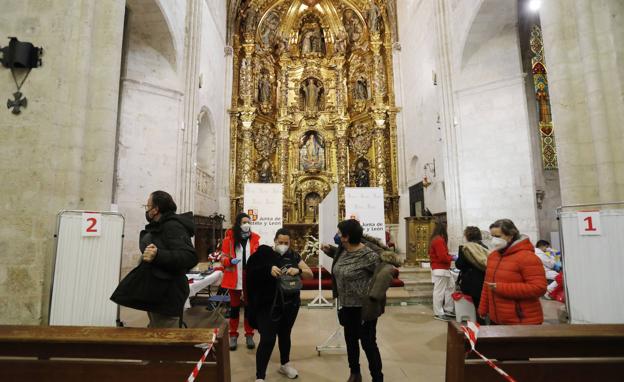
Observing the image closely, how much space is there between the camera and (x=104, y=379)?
1795 millimetres

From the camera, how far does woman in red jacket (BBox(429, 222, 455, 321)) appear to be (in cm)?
533

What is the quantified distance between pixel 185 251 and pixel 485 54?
8717 millimetres

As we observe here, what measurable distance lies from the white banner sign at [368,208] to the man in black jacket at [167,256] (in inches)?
190

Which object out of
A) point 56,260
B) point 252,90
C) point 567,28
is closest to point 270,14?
point 252,90

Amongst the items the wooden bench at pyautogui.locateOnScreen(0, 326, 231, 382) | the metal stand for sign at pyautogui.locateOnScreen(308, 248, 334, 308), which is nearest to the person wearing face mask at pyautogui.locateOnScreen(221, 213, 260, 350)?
the metal stand for sign at pyautogui.locateOnScreen(308, 248, 334, 308)

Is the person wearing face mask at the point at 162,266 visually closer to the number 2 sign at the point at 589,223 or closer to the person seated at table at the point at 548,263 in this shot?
the number 2 sign at the point at 589,223

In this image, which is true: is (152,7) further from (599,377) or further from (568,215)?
(599,377)

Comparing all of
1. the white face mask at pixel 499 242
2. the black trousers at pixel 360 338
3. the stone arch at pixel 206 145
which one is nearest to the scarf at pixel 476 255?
the white face mask at pixel 499 242

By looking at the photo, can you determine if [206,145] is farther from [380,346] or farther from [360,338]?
[360,338]

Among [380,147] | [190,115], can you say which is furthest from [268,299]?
[380,147]

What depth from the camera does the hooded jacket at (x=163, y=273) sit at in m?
2.19

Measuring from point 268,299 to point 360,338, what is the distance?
0.80 metres

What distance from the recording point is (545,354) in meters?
1.89

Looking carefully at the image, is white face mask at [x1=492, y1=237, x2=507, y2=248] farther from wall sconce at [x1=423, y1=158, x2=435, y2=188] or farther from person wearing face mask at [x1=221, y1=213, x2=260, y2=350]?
wall sconce at [x1=423, y1=158, x2=435, y2=188]
